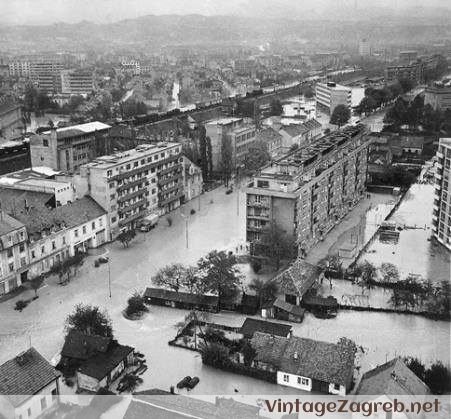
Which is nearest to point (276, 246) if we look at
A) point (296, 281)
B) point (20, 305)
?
point (296, 281)

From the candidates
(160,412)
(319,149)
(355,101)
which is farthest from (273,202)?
(355,101)

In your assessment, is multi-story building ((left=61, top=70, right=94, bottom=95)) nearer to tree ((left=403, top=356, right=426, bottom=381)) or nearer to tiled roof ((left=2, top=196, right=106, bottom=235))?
tiled roof ((left=2, top=196, right=106, bottom=235))

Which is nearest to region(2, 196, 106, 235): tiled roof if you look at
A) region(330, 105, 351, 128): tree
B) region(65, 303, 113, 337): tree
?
region(65, 303, 113, 337): tree

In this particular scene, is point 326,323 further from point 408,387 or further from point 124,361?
point 124,361

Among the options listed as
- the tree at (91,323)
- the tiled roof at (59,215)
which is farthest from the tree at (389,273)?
the tiled roof at (59,215)

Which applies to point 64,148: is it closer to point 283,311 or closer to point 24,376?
point 283,311

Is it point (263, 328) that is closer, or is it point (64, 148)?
point (263, 328)

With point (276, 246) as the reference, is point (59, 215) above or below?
above
